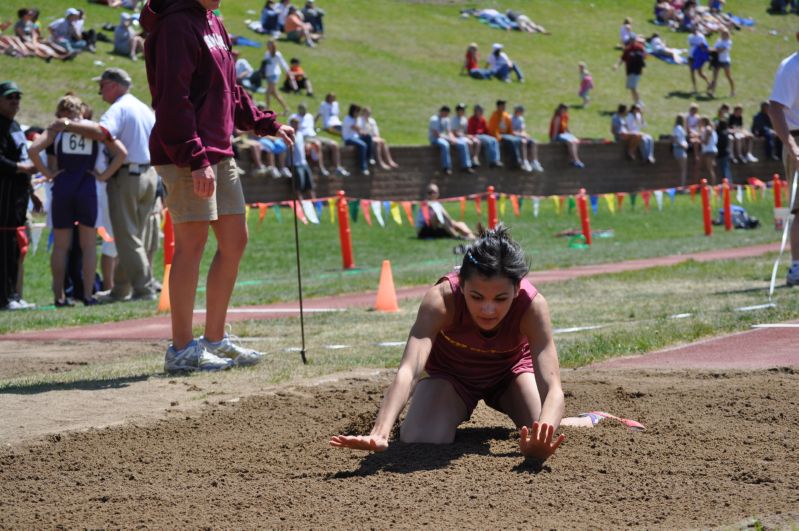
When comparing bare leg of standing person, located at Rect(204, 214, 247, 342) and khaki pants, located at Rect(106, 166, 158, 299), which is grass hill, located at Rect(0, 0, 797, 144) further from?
bare leg of standing person, located at Rect(204, 214, 247, 342)

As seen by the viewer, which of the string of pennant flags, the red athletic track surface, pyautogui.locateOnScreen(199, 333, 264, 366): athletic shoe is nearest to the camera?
pyautogui.locateOnScreen(199, 333, 264, 366): athletic shoe

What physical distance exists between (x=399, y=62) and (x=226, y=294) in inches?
1254

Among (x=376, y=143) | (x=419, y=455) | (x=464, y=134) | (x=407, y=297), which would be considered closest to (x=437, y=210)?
(x=376, y=143)

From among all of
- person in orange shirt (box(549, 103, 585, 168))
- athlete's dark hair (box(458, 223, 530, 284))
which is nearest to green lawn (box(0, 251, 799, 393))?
athlete's dark hair (box(458, 223, 530, 284))

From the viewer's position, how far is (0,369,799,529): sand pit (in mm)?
4457

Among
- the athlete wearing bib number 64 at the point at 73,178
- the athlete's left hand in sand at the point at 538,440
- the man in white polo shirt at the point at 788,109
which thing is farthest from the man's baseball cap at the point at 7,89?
the athlete's left hand in sand at the point at 538,440

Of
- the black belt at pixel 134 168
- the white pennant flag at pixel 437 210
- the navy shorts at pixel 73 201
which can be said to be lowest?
the white pennant flag at pixel 437 210

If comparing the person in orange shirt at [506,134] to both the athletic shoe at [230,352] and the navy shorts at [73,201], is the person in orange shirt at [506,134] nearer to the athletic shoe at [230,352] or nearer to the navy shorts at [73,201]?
the navy shorts at [73,201]

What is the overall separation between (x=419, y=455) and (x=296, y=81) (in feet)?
83.6

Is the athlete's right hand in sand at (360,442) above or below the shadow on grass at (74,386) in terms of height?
above

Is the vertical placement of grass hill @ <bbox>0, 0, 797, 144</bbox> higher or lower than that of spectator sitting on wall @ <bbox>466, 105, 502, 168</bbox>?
higher

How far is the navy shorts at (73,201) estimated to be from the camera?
1253 centimetres

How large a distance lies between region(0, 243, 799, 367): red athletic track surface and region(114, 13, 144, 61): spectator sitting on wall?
14.3 metres

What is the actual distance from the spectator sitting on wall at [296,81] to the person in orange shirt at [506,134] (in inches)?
189
